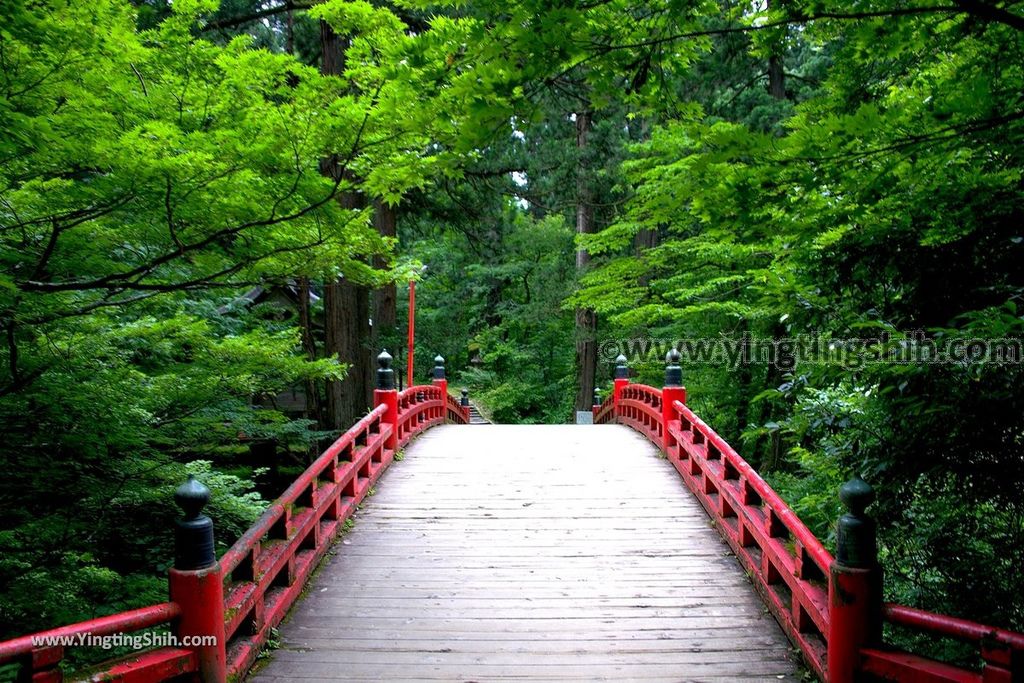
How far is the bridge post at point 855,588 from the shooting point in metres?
3.47

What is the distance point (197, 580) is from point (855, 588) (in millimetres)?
3433

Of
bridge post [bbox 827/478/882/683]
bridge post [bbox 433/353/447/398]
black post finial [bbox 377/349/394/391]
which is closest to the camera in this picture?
bridge post [bbox 827/478/882/683]

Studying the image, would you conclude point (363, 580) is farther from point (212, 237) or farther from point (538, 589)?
point (212, 237)

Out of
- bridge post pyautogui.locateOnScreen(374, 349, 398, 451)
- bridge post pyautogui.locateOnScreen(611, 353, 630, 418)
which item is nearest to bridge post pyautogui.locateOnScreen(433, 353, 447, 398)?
bridge post pyautogui.locateOnScreen(611, 353, 630, 418)

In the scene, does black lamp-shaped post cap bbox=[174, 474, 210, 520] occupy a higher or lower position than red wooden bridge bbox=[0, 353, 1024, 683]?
higher

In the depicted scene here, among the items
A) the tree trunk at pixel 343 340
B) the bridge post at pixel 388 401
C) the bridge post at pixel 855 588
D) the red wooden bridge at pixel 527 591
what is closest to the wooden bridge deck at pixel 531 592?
the red wooden bridge at pixel 527 591

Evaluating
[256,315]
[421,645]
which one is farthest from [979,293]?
[256,315]

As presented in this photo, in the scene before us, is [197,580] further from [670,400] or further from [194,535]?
[670,400]

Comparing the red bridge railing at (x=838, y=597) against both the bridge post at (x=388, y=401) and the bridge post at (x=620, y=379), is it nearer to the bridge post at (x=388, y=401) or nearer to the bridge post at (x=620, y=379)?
the bridge post at (x=388, y=401)

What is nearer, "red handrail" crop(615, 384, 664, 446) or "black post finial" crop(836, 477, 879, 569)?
"black post finial" crop(836, 477, 879, 569)

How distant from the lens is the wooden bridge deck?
13.1 ft

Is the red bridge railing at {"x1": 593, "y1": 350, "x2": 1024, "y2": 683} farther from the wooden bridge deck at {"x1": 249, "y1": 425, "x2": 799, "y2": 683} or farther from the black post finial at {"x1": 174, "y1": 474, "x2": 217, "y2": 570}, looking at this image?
the black post finial at {"x1": 174, "y1": 474, "x2": 217, "y2": 570}

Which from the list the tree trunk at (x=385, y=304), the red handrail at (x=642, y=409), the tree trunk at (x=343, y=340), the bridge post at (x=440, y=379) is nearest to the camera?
the red handrail at (x=642, y=409)

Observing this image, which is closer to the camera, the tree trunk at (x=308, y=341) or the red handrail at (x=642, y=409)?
the red handrail at (x=642, y=409)
